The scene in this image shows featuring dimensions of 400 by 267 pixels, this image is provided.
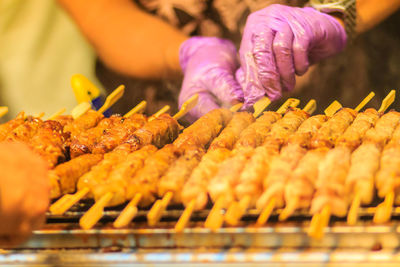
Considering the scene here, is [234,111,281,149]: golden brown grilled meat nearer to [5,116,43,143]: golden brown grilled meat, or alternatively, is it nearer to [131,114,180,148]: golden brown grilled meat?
[131,114,180,148]: golden brown grilled meat

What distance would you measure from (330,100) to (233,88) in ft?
6.02

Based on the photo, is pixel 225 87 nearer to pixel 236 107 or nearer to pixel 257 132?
pixel 236 107

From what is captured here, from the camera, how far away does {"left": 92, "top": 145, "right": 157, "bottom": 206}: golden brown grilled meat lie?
2.32m

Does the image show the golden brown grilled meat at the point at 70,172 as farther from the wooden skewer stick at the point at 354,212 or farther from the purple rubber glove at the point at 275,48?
the wooden skewer stick at the point at 354,212

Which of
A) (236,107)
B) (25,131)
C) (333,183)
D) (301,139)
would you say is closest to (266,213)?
(333,183)

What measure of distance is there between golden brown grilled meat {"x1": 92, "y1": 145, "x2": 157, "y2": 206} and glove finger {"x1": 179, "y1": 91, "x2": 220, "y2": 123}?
1.06m

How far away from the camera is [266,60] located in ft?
10.8

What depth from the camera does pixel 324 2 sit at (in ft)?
12.9

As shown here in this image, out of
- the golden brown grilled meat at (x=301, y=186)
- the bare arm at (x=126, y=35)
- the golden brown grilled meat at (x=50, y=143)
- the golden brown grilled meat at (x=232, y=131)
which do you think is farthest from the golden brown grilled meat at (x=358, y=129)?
the bare arm at (x=126, y=35)

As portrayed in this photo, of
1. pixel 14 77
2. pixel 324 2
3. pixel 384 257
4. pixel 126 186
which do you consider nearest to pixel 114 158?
pixel 126 186

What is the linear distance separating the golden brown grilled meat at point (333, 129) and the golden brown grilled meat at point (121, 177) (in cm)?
101

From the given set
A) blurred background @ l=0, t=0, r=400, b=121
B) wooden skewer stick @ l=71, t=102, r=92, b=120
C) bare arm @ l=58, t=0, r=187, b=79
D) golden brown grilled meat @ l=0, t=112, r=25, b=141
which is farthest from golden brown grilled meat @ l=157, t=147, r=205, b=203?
bare arm @ l=58, t=0, r=187, b=79

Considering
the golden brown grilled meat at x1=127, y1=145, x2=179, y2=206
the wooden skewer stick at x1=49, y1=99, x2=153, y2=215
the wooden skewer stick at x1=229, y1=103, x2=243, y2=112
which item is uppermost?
the wooden skewer stick at x1=49, y1=99, x2=153, y2=215

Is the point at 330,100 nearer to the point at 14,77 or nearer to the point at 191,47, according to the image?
the point at 191,47
